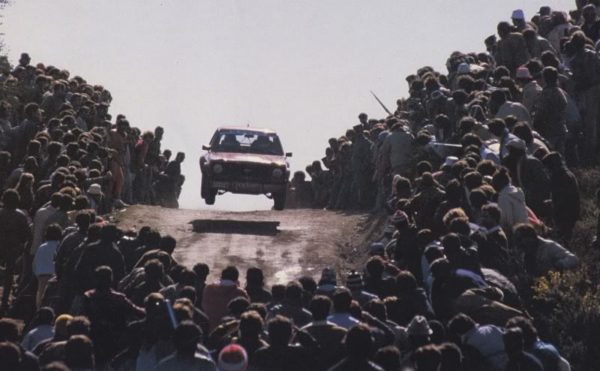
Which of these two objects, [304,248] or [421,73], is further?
[421,73]

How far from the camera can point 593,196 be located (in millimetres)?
28516

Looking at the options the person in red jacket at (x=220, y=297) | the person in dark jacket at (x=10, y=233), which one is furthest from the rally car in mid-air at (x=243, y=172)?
the person in red jacket at (x=220, y=297)

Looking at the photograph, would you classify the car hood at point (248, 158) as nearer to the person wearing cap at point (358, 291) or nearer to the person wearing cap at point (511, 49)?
the person wearing cap at point (511, 49)

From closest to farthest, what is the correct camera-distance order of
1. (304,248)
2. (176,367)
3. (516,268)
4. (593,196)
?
1. (176,367)
2. (516,268)
3. (593,196)
4. (304,248)

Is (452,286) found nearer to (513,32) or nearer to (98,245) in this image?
(98,245)

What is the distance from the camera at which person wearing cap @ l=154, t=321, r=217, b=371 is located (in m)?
17.0

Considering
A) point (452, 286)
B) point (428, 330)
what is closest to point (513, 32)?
point (452, 286)

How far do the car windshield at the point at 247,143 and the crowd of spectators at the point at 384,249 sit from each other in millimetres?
3925

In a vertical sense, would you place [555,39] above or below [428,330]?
above

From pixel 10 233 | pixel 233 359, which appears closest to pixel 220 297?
pixel 233 359

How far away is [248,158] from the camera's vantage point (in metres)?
40.0

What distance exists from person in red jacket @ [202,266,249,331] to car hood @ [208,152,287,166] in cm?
1798

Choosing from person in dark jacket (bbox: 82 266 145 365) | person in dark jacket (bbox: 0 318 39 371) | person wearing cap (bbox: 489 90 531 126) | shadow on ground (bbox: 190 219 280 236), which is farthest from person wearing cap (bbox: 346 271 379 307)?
shadow on ground (bbox: 190 219 280 236)

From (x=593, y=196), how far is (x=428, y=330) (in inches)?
426
